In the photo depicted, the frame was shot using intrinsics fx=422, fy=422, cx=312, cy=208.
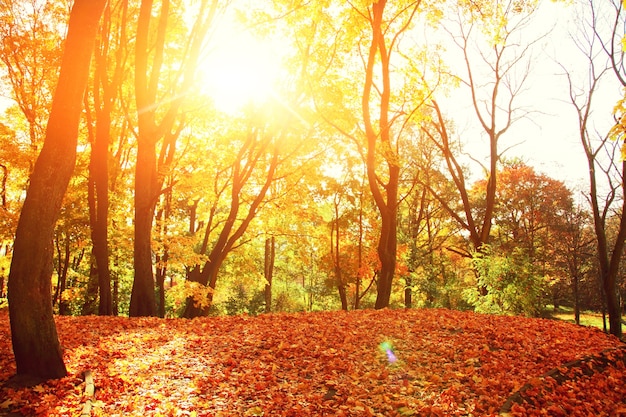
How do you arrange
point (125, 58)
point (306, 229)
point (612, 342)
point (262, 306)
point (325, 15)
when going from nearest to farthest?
point (612, 342) → point (125, 58) → point (325, 15) → point (306, 229) → point (262, 306)

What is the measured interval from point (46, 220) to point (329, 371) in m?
4.31

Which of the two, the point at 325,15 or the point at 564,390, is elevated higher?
the point at 325,15

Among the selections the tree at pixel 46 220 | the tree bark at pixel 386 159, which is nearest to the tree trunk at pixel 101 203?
the tree at pixel 46 220

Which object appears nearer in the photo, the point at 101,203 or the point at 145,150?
the point at 145,150

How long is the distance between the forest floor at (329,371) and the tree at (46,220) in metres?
0.40

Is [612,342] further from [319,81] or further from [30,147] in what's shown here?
[30,147]

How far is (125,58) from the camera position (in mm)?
13062

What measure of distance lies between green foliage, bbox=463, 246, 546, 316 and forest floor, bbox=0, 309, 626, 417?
363cm

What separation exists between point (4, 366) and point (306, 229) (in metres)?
17.1

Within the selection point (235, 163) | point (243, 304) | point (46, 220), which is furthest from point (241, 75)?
point (243, 304)

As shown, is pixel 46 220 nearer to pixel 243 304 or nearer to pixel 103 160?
pixel 103 160

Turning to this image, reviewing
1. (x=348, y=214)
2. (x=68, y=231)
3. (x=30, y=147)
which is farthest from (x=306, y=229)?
(x=30, y=147)

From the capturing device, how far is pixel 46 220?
16.9ft

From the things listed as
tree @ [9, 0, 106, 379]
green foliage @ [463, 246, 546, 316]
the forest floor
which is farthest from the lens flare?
green foliage @ [463, 246, 546, 316]
